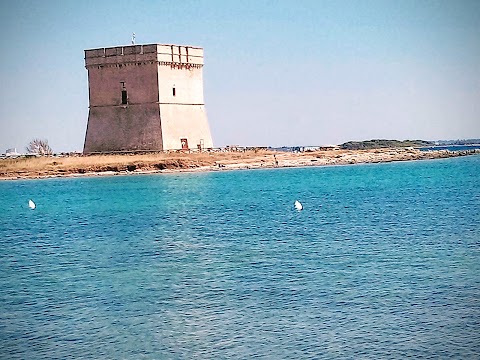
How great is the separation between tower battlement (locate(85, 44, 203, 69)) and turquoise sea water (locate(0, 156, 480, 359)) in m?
21.8

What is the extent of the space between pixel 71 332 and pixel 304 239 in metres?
9.26

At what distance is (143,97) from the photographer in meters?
48.9

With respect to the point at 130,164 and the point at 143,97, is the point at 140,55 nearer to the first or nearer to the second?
the point at 143,97

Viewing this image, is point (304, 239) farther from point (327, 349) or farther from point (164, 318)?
point (327, 349)

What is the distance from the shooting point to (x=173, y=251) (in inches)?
701

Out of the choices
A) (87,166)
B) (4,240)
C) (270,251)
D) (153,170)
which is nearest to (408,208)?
(270,251)

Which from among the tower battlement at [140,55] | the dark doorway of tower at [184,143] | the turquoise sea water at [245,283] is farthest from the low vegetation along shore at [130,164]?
the turquoise sea water at [245,283]

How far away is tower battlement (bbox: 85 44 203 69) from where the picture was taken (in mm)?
48062

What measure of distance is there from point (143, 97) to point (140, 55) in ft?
8.47

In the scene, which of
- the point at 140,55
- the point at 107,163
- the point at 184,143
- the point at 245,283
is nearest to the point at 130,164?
the point at 107,163

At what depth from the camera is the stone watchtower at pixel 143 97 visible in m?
48.6

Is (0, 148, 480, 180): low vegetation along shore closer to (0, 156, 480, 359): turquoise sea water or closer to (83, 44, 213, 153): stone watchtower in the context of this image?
(83, 44, 213, 153): stone watchtower

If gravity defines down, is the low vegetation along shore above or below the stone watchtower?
below

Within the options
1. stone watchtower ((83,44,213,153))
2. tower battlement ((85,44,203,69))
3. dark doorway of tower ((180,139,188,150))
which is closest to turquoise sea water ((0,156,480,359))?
stone watchtower ((83,44,213,153))
